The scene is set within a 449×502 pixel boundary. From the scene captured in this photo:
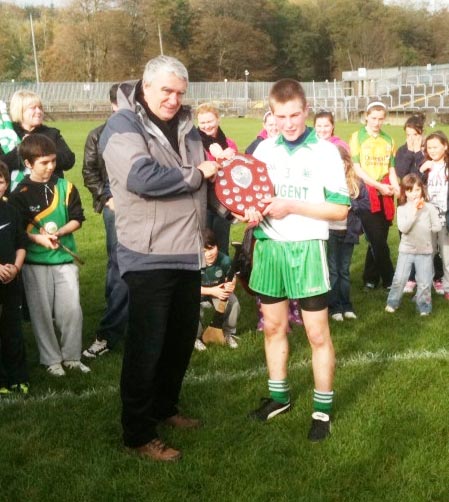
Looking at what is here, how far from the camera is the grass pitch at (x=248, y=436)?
12.5 feet

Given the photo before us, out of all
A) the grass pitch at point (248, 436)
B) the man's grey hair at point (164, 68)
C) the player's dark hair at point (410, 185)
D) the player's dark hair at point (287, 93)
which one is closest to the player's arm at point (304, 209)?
the player's dark hair at point (287, 93)

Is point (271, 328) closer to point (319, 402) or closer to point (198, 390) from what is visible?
point (319, 402)

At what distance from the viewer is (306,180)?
4.18 metres

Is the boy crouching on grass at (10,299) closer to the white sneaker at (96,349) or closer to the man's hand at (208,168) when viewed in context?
the white sneaker at (96,349)

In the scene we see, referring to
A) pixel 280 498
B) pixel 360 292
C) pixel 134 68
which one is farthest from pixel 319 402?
pixel 134 68

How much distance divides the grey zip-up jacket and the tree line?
266 ft

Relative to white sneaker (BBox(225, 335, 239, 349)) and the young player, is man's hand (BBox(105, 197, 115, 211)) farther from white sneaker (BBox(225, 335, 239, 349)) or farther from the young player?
the young player

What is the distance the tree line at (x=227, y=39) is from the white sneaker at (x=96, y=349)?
79339 millimetres

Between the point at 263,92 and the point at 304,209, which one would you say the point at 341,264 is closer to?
the point at 304,209

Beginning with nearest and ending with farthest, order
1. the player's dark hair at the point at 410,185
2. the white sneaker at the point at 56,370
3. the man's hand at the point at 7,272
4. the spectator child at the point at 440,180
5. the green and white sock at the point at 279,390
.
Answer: the green and white sock at the point at 279,390
the man's hand at the point at 7,272
the white sneaker at the point at 56,370
the player's dark hair at the point at 410,185
the spectator child at the point at 440,180

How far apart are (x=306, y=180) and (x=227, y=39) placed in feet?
285

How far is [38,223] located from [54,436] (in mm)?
1664

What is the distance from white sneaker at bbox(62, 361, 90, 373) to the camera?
554cm

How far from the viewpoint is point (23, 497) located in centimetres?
375
